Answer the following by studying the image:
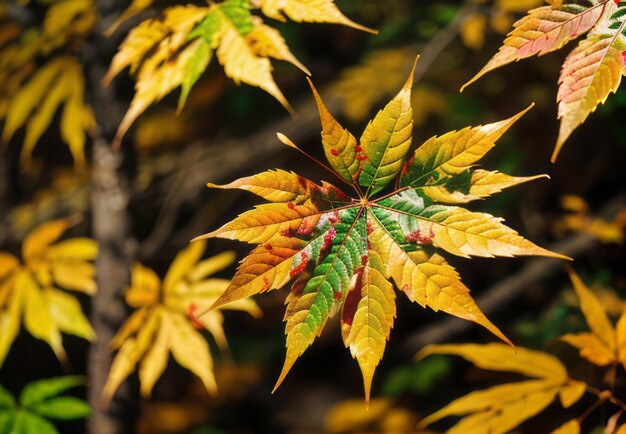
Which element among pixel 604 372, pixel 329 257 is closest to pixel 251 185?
pixel 329 257

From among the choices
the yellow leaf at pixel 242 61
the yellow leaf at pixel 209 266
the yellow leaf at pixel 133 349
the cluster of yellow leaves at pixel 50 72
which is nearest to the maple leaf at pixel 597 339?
the yellow leaf at pixel 242 61

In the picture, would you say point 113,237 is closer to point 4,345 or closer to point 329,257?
point 4,345

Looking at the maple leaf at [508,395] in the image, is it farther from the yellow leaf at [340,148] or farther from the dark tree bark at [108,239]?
the dark tree bark at [108,239]

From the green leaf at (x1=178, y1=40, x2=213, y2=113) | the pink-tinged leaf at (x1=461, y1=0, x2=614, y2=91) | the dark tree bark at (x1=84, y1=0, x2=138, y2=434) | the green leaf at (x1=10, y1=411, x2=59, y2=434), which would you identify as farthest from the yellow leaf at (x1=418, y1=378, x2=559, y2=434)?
the dark tree bark at (x1=84, y1=0, x2=138, y2=434)

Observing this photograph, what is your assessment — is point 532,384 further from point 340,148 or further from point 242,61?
point 242,61

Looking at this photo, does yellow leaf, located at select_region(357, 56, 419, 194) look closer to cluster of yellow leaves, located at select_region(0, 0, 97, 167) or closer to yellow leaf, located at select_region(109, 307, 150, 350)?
yellow leaf, located at select_region(109, 307, 150, 350)

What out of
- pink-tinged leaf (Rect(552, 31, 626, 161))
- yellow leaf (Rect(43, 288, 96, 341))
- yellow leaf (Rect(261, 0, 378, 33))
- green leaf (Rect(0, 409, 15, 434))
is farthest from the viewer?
yellow leaf (Rect(43, 288, 96, 341))

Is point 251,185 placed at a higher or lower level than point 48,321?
higher
